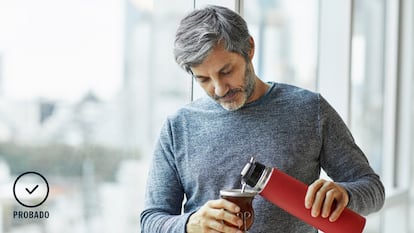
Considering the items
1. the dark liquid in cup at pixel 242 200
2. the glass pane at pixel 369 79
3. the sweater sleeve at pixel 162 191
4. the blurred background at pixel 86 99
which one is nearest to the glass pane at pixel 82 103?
the blurred background at pixel 86 99

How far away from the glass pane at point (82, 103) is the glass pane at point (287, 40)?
2.47 feet

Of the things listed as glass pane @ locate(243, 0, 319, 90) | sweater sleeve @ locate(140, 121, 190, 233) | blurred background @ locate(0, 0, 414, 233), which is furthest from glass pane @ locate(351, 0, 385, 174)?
sweater sleeve @ locate(140, 121, 190, 233)

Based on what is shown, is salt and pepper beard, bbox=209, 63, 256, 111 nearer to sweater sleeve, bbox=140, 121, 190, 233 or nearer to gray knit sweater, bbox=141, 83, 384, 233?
gray knit sweater, bbox=141, 83, 384, 233

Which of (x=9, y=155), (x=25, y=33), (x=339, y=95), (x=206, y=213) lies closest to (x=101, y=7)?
(x=25, y=33)

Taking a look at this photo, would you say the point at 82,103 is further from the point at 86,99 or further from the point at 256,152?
the point at 256,152

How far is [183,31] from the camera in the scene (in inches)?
66.4

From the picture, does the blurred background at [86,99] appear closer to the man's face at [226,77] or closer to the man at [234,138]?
the man at [234,138]

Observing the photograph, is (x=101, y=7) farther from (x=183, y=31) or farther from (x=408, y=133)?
(x=408, y=133)

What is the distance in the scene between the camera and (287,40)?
312 centimetres

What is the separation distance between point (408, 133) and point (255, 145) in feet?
9.04

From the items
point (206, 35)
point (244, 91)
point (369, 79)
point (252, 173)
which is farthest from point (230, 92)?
point (369, 79)

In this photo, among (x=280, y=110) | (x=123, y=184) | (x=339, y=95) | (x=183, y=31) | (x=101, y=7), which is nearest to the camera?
(x=183, y=31)

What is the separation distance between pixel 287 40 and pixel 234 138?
1.41 meters

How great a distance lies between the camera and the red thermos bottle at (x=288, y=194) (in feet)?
4.98
